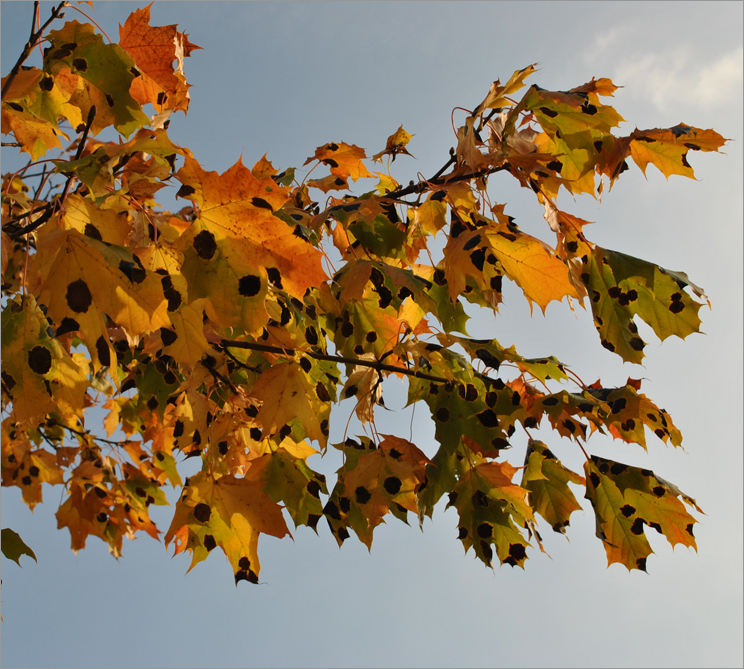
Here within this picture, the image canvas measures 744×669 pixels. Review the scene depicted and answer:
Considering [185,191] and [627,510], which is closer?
[185,191]

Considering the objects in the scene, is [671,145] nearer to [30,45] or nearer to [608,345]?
[608,345]

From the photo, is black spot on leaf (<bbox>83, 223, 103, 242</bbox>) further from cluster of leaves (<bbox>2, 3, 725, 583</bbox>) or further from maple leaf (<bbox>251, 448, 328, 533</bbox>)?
maple leaf (<bbox>251, 448, 328, 533</bbox>)

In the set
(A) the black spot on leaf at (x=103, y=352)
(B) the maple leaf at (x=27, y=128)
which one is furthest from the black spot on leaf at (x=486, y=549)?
(B) the maple leaf at (x=27, y=128)

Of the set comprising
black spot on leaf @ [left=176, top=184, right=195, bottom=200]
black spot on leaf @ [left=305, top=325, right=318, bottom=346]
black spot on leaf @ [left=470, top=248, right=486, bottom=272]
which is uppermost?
black spot on leaf @ [left=470, top=248, right=486, bottom=272]

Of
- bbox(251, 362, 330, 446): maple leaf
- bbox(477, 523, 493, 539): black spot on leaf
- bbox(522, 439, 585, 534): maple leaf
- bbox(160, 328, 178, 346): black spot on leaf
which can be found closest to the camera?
bbox(160, 328, 178, 346): black spot on leaf

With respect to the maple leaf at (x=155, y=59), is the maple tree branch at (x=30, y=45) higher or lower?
lower

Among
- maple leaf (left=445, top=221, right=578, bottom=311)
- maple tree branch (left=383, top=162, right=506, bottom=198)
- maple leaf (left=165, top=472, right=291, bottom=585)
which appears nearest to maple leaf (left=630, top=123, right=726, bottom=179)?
maple tree branch (left=383, top=162, right=506, bottom=198)

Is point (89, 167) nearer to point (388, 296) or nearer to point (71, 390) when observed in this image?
point (71, 390)

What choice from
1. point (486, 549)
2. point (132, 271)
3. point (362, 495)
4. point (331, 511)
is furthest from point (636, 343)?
point (132, 271)

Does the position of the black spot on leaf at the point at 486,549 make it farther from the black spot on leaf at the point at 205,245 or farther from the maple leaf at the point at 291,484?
the black spot on leaf at the point at 205,245

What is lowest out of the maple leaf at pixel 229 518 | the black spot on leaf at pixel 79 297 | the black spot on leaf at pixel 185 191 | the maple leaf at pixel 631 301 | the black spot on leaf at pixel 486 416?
the maple leaf at pixel 229 518

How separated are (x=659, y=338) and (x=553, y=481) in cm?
76

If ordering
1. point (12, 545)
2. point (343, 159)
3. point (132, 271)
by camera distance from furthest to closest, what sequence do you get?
1. point (343, 159)
2. point (12, 545)
3. point (132, 271)

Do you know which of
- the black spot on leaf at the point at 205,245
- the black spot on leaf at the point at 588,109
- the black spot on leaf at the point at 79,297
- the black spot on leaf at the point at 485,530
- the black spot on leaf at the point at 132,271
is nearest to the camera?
the black spot on leaf at the point at 132,271
